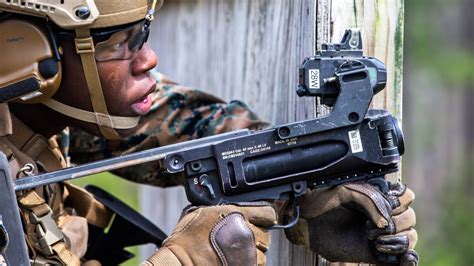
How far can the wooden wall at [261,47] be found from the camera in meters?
3.84

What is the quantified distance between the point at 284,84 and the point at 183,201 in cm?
129

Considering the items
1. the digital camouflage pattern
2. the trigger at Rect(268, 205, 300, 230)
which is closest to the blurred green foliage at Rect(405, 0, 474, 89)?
the digital camouflage pattern

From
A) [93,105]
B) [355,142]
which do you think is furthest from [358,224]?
[93,105]

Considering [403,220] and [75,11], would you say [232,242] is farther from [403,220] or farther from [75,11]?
[75,11]

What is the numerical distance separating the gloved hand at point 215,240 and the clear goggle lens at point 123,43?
601 mm

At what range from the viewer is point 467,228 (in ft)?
37.9

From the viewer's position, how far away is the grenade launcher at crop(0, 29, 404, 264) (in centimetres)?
351

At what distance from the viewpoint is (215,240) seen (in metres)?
3.43

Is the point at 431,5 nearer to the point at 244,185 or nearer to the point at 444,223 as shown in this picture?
the point at 444,223

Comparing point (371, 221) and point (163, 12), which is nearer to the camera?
point (371, 221)

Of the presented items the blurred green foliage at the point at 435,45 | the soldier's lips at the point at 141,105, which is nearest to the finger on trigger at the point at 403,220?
the soldier's lips at the point at 141,105

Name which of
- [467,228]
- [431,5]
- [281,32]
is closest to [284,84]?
[281,32]

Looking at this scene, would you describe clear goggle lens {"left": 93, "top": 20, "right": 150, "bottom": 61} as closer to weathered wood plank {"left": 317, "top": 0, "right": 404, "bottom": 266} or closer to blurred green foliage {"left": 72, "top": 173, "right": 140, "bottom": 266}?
weathered wood plank {"left": 317, "top": 0, "right": 404, "bottom": 266}

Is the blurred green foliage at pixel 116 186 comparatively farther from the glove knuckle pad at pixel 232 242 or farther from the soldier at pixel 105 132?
the glove knuckle pad at pixel 232 242
